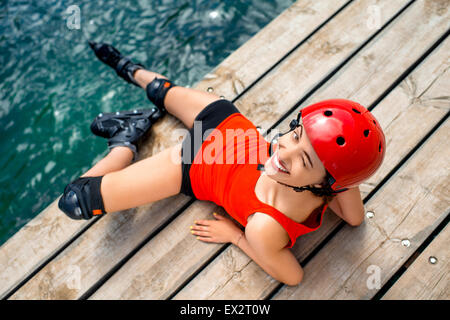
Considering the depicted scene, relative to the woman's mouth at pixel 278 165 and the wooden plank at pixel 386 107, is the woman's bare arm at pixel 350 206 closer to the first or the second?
the wooden plank at pixel 386 107

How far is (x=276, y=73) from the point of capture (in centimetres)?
258

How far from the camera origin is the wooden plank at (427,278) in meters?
1.96

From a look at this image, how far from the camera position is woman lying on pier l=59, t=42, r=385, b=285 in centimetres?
142

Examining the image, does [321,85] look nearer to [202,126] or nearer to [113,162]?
[202,126]

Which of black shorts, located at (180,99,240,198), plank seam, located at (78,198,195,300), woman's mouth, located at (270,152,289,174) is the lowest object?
plank seam, located at (78,198,195,300)

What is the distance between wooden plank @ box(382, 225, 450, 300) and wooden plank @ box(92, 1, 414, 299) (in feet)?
3.21

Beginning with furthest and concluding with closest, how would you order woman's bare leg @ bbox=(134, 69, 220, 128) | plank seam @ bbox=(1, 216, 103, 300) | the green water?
the green water < woman's bare leg @ bbox=(134, 69, 220, 128) < plank seam @ bbox=(1, 216, 103, 300)

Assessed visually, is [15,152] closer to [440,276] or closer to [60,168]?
[60,168]

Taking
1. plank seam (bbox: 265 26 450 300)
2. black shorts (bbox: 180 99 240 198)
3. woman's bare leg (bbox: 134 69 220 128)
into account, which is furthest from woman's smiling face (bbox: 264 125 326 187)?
woman's bare leg (bbox: 134 69 220 128)

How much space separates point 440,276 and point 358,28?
179 centimetres

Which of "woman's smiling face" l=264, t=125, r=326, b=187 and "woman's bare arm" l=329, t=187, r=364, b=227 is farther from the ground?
"woman's smiling face" l=264, t=125, r=326, b=187

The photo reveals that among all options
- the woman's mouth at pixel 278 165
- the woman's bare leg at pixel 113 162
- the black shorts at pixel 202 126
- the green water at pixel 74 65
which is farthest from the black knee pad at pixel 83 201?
the green water at pixel 74 65

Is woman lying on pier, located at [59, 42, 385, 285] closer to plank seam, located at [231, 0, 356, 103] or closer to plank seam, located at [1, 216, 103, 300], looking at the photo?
plank seam, located at [1, 216, 103, 300]
